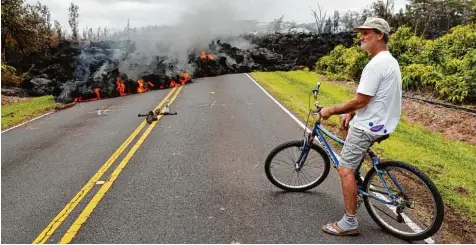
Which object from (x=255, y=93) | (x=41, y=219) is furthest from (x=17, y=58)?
(x=41, y=219)

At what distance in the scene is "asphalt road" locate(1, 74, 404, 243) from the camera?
4629mm

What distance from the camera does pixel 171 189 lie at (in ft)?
19.8

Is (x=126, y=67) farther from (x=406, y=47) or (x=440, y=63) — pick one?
(x=440, y=63)

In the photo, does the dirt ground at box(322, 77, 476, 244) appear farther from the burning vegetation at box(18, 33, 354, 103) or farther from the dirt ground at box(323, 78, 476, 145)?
the burning vegetation at box(18, 33, 354, 103)

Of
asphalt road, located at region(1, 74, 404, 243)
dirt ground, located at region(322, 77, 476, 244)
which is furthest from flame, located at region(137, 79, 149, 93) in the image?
dirt ground, located at region(322, 77, 476, 244)

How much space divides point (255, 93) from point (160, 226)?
14112 mm

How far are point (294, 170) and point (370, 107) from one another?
1.88 m

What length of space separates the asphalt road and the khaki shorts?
863 millimetres

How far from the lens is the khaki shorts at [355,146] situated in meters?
4.30

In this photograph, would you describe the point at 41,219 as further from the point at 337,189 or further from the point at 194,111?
the point at 194,111

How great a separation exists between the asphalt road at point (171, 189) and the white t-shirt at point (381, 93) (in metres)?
1.29

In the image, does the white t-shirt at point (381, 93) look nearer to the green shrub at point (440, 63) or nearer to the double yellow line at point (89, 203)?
the double yellow line at point (89, 203)

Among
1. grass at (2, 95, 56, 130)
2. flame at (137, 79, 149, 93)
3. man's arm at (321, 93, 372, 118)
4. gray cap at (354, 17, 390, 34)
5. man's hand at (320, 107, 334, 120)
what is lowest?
grass at (2, 95, 56, 130)

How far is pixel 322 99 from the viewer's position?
54.0 feet
